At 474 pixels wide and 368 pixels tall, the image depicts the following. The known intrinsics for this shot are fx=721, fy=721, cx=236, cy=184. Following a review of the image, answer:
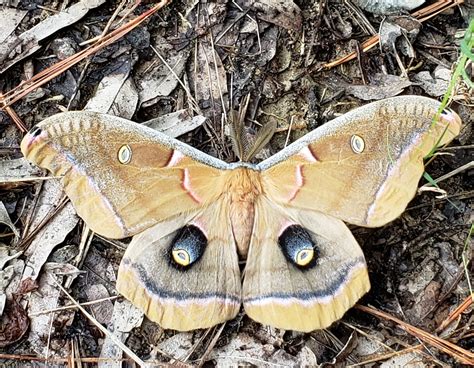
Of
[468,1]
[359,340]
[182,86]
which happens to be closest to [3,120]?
[182,86]

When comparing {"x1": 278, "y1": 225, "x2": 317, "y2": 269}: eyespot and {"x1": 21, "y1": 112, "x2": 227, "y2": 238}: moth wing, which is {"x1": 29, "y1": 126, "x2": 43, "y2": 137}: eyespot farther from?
{"x1": 278, "y1": 225, "x2": 317, "y2": 269}: eyespot

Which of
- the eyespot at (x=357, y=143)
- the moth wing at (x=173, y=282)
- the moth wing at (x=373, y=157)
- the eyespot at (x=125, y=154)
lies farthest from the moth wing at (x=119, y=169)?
the eyespot at (x=357, y=143)

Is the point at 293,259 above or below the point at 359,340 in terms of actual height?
above

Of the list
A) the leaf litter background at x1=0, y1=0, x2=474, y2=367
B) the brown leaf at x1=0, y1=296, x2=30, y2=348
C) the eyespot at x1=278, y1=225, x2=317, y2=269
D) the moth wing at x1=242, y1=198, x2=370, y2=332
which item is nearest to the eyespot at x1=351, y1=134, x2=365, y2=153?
the moth wing at x1=242, y1=198, x2=370, y2=332

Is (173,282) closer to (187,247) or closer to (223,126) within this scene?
(187,247)

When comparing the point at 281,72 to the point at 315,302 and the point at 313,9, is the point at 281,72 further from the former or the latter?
the point at 315,302

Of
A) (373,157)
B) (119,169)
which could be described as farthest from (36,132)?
(373,157)

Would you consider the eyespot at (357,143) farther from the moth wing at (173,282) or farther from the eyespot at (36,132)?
the eyespot at (36,132)
